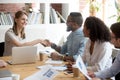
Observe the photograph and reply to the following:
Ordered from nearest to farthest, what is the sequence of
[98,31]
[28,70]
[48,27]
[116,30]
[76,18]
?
[116,30] < [28,70] < [98,31] < [76,18] < [48,27]

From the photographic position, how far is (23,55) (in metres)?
2.89

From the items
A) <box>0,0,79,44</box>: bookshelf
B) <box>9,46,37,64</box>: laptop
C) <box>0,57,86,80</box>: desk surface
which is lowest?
<box>0,57,86,80</box>: desk surface

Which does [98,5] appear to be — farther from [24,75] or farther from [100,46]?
[24,75]

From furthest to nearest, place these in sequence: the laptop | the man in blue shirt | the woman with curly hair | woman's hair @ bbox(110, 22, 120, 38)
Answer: the man in blue shirt, the laptop, the woman with curly hair, woman's hair @ bbox(110, 22, 120, 38)

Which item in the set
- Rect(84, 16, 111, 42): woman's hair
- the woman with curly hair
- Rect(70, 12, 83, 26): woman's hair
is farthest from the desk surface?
Rect(70, 12, 83, 26): woman's hair

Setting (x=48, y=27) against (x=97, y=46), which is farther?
(x=48, y=27)

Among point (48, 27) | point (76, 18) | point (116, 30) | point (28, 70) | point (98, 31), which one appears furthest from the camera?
point (48, 27)

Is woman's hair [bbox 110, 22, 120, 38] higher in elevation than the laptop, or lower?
higher

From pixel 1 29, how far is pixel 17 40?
42.4 inches

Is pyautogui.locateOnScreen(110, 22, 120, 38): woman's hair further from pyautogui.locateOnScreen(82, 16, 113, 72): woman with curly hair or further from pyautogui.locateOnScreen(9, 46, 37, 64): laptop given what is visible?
pyautogui.locateOnScreen(9, 46, 37, 64): laptop

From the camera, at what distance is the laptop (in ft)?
9.27

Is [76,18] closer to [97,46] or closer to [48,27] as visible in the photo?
[97,46]

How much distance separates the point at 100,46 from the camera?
2.77m

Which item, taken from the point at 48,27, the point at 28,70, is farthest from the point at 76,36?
the point at 48,27
